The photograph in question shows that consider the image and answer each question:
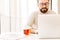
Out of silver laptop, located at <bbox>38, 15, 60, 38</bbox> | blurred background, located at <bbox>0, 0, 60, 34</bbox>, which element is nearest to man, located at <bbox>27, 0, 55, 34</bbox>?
blurred background, located at <bbox>0, 0, 60, 34</bbox>

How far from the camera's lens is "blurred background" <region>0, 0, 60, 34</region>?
9.51 ft

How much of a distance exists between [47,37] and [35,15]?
1.55 m

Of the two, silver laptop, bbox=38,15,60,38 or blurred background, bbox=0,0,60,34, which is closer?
silver laptop, bbox=38,15,60,38

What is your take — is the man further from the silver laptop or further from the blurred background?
the silver laptop

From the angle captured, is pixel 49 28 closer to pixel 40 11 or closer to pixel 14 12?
pixel 40 11

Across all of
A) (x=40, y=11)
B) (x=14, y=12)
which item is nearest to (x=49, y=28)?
(x=40, y=11)

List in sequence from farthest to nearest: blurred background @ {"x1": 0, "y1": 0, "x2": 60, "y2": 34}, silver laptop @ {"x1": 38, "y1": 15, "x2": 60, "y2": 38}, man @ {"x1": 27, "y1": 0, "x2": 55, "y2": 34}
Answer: blurred background @ {"x1": 0, "y1": 0, "x2": 60, "y2": 34} < man @ {"x1": 27, "y1": 0, "x2": 55, "y2": 34} < silver laptop @ {"x1": 38, "y1": 15, "x2": 60, "y2": 38}

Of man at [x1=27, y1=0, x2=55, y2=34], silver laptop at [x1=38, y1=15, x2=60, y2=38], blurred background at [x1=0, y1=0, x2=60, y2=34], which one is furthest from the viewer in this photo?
blurred background at [x1=0, y1=0, x2=60, y2=34]

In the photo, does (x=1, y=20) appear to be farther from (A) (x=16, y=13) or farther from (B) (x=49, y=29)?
(B) (x=49, y=29)

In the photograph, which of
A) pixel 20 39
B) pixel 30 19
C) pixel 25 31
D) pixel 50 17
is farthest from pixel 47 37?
pixel 30 19

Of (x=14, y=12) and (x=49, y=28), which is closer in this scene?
(x=49, y=28)

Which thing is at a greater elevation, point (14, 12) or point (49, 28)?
point (14, 12)

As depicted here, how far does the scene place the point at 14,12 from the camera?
2.95m

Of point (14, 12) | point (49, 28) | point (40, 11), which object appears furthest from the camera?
point (14, 12)
